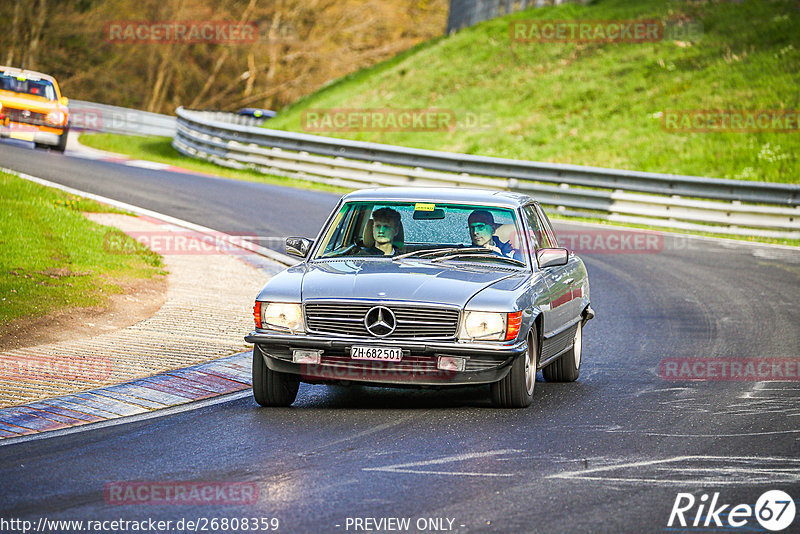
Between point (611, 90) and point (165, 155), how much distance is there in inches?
A: 513

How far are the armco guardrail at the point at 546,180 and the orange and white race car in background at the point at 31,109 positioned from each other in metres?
4.05

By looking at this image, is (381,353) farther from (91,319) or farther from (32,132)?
(32,132)

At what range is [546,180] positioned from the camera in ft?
82.7

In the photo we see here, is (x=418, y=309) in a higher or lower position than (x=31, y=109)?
lower

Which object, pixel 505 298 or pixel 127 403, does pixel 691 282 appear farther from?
pixel 127 403

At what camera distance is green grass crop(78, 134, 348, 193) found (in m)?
28.0

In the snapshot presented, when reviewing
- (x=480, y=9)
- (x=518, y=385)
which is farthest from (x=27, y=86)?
(x=518, y=385)

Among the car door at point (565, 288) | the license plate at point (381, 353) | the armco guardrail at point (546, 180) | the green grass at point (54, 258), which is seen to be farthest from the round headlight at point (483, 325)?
the armco guardrail at point (546, 180)

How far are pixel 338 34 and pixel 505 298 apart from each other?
5811cm

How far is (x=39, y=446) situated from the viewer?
22.9 feet

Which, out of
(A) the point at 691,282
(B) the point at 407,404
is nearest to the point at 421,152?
(A) the point at 691,282

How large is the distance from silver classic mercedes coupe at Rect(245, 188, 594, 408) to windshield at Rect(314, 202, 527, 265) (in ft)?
0.04

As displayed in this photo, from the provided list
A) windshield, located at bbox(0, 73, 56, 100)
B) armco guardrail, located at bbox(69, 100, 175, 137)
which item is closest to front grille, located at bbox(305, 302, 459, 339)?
windshield, located at bbox(0, 73, 56, 100)

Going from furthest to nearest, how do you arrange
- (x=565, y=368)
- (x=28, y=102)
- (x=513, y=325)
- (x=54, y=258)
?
(x=28, y=102) → (x=54, y=258) → (x=565, y=368) → (x=513, y=325)
